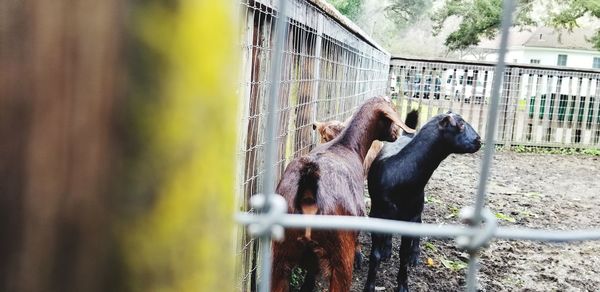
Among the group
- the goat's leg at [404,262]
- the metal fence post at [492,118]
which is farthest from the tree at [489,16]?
the metal fence post at [492,118]

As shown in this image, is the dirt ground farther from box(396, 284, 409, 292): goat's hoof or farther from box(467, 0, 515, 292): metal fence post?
box(467, 0, 515, 292): metal fence post

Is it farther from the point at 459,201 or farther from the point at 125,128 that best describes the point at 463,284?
the point at 125,128

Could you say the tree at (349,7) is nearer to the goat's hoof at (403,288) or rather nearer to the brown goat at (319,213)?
the goat's hoof at (403,288)

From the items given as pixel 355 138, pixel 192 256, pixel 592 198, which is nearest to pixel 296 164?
pixel 355 138

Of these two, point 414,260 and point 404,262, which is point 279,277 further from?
point 414,260

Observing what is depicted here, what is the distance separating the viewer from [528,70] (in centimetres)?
1211

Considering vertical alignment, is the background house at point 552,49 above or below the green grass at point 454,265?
above

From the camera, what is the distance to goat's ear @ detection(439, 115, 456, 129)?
4.05m

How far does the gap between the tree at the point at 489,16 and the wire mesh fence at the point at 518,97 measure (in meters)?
8.42

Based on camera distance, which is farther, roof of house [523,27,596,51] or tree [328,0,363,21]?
roof of house [523,27,596,51]

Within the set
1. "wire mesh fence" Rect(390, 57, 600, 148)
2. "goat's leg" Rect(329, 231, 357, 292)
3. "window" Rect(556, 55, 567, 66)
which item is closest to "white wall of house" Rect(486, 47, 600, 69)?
"window" Rect(556, 55, 567, 66)

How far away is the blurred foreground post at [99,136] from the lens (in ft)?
1.63

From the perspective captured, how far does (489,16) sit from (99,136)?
23.7m

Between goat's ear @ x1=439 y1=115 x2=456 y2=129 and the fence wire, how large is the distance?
3.51 feet
